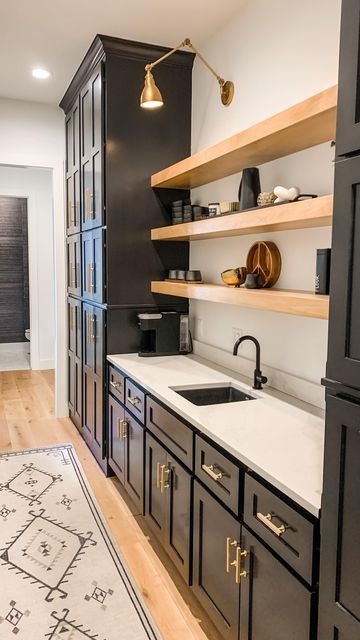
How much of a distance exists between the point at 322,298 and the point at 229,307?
48.7 inches

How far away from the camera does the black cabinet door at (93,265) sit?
327 centimetres

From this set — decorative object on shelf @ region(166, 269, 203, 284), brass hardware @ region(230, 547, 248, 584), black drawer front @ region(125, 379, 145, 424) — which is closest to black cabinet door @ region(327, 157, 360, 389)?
brass hardware @ region(230, 547, 248, 584)

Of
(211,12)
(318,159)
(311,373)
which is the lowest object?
(311,373)

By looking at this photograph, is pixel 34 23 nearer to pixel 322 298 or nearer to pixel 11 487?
pixel 322 298

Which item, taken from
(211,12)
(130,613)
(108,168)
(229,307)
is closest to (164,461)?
(130,613)

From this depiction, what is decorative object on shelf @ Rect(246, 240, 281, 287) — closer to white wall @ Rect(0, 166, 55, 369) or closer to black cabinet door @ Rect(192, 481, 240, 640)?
black cabinet door @ Rect(192, 481, 240, 640)

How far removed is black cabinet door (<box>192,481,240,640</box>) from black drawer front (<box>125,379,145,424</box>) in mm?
708

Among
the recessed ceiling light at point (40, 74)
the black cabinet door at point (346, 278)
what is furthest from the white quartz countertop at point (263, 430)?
the recessed ceiling light at point (40, 74)

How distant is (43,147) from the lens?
14.4 ft

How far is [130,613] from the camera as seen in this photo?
2.07 meters

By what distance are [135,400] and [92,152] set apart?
174 centimetres

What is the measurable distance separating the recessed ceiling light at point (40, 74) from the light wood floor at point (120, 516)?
9.13 feet

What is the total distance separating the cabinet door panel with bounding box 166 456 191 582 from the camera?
2.04 m

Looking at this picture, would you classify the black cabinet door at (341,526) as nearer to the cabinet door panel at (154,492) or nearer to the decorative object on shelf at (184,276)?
the cabinet door panel at (154,492)
